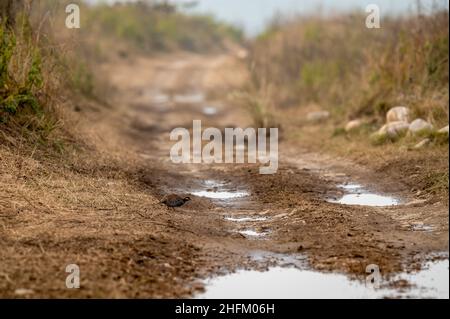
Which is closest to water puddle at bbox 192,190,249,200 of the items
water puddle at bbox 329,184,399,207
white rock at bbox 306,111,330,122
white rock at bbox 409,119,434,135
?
water puddle at bbox 329,184,399,207

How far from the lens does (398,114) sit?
1145 cm

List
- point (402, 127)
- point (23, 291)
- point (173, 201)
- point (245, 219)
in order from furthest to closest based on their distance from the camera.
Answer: point (402, 127)
point (173, 201)
point (245, 219)
point (23, 291)

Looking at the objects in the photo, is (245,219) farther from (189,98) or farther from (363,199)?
(189,98)

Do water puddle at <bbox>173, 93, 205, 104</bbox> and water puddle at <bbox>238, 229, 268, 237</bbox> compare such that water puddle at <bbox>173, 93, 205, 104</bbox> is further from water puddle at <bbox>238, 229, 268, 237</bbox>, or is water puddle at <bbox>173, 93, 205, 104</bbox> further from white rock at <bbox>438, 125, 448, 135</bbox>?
water puddle at <bbox>238, 229, 268, 237</bbox>

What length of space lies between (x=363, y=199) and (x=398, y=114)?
393cm

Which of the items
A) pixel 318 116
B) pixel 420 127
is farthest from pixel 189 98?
pixel 420 127

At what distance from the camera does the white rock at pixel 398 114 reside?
37.0 feet

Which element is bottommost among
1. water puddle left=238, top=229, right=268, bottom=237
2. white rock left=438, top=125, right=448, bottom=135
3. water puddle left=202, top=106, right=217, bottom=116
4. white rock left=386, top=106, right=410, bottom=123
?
water puddle left=238, top=229, right=268, bottom=237

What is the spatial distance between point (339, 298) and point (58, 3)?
650 cm

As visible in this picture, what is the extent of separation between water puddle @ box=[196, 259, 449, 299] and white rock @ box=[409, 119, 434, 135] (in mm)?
5165

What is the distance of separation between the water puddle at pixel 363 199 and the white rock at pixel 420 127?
217 centimetres

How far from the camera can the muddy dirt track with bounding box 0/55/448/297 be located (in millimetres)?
4918
